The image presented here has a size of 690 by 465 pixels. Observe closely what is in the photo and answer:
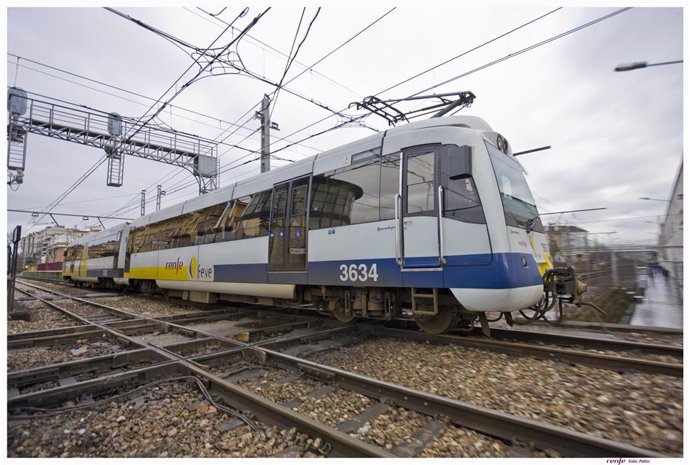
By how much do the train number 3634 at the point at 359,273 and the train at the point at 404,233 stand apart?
2cm

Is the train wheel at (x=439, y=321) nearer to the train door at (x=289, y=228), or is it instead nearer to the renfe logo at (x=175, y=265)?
the train door at (x=289, y=228)

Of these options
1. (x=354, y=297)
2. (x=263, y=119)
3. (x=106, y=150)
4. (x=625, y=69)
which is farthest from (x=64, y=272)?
(x=625, y=69)

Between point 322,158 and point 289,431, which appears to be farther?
point 322,158

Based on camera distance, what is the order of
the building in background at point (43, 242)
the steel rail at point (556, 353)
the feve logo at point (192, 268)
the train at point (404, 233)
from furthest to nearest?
the building in background at point (43, 242), the feve logo at point (192, 268), the train at point (404, 233), the steel rail at point (556, 353)

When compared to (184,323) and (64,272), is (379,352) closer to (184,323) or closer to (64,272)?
(184,323)

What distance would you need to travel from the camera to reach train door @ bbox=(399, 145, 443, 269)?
4.80m

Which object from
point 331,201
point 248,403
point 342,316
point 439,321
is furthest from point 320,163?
point 248,403

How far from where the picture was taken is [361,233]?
18.5 feet

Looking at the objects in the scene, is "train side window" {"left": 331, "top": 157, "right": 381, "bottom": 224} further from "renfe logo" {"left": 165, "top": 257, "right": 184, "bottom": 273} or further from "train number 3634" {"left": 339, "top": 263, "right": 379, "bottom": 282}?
"renfe logo" {"left": 165, "top": 257, "right": 184, "bottom": 273}

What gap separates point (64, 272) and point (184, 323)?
2430cm

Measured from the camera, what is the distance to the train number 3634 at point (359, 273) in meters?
5.36

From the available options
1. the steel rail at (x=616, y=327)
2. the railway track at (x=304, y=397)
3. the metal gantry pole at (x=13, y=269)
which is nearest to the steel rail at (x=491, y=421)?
the railway track at (x=304, y=397)

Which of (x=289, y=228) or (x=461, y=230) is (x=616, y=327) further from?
(x=289, y=228)

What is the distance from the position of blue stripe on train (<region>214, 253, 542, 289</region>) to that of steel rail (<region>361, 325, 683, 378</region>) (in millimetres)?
905
